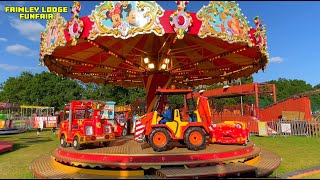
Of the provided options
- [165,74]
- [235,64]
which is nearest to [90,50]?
[165,74]

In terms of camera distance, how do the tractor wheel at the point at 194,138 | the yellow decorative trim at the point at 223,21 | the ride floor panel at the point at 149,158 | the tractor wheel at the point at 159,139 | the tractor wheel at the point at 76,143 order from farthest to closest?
1. the tractor wheel at the point at 76,143
2. the yellow decorative trim at the point at 223,21
3. the tractor wheel at the point at 194,138
4. the tractor wheel at the point at 159,139
5. the ride floor panel at the point at 149,158

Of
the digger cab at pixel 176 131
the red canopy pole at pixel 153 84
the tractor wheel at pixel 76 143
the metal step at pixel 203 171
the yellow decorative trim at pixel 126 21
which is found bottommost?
the metal step at pixel 203 171

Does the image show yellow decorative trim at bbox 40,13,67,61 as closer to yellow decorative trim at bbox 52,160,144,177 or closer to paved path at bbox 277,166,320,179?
yellow decorative trim at bbox 52,160,144,177

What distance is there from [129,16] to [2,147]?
909 centimetres

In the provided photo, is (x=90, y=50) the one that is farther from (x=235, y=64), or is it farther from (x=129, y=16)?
(x=235, y=64)

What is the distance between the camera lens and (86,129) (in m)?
8.88

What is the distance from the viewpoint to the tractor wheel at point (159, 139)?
7727 mm

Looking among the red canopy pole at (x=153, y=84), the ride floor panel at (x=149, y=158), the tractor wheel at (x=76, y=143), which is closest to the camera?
the ride floor panel at (x=149, y=158)

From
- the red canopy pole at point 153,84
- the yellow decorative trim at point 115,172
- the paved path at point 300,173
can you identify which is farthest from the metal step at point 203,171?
the red canopy pole at point 153,84

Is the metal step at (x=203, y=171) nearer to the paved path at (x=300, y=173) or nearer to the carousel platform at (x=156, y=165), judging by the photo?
the carousel platform at (x=156, y=165)

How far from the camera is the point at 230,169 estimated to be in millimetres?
6551

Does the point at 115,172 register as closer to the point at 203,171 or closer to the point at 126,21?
the point at 203,171

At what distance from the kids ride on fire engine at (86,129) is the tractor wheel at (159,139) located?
2.19m

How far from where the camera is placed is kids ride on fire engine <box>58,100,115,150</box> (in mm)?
8739
